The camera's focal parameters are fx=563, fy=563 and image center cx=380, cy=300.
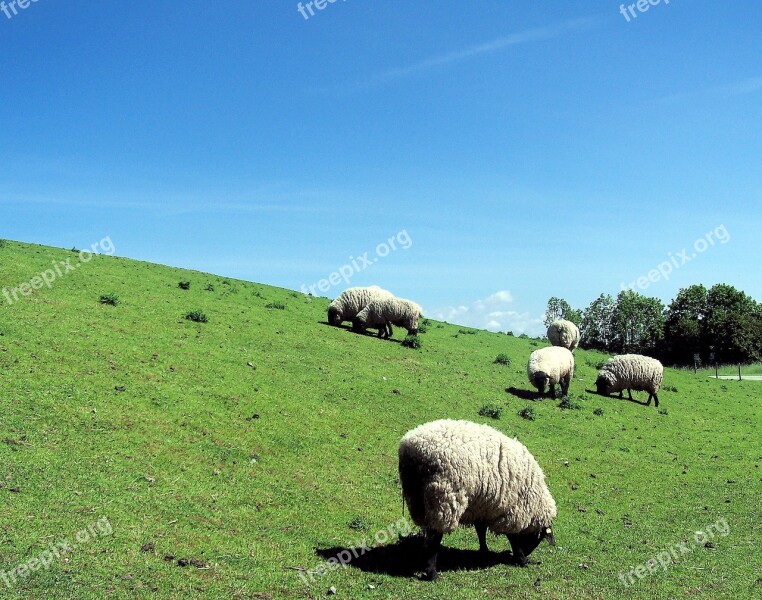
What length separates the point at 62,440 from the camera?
1409cm

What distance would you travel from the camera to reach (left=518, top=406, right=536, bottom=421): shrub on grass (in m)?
24.8

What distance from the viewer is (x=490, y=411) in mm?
24016

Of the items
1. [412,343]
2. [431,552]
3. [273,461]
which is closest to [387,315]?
[412,343]

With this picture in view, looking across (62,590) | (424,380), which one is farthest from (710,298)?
(62,590)

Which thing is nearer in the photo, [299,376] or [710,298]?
[299,376]

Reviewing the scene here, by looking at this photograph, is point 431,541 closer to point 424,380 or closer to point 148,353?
point 148,353

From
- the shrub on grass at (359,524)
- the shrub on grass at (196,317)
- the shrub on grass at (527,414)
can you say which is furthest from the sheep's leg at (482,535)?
the shrub on grass at (196,317)

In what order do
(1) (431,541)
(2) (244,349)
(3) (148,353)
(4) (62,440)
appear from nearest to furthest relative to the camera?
1. (1) (431,541)
2. (4) (62,440)
3. (3) (148,353)
4. (2) (244,349)

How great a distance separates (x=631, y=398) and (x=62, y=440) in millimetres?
30869

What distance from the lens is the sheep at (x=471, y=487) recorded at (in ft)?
36.1

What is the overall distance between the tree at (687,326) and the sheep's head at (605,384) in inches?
2542

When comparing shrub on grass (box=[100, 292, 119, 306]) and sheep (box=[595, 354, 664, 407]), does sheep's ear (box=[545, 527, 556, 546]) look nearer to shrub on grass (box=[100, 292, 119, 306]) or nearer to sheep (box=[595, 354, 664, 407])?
shrub on grass (box=[100, 292, 119, 306])

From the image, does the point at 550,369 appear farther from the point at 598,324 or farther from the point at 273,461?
the point at 598,324

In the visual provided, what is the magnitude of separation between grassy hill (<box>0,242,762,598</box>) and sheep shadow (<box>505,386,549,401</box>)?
1.88ft
